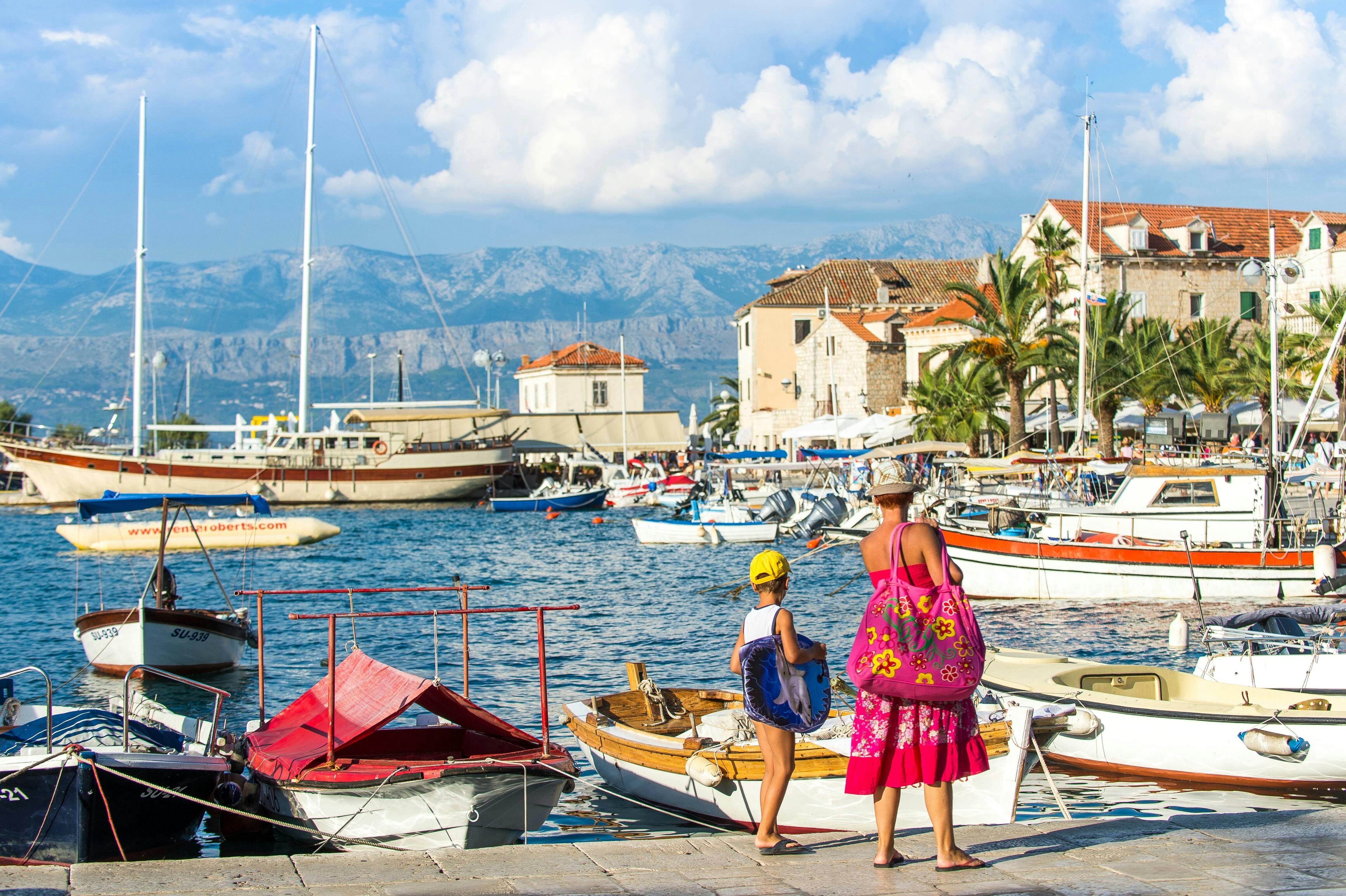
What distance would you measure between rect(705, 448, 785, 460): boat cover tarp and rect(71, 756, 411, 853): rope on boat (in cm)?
4689

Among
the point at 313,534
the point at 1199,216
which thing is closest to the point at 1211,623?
the point at 313,534

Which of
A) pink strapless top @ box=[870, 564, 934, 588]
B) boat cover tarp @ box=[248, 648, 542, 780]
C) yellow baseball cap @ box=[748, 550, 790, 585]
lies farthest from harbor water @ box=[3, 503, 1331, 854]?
pink strapless top @ box=[870, 564, 934, 588]

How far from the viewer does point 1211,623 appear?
14.9 meters

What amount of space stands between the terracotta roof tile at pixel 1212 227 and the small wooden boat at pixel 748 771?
1833 inches

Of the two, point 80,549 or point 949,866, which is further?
point 80,549

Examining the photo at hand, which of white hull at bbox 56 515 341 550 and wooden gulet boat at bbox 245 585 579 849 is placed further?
white hull at bbox 56 515 341 550

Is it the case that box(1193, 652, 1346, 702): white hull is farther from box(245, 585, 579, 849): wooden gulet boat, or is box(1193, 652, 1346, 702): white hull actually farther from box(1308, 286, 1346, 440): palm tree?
box(1308, 286, 1346, 440): palm tree

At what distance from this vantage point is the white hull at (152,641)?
61.2ft

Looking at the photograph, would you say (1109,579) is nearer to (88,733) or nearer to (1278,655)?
(1278,655)

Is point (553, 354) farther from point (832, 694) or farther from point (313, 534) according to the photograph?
point (832, 694)

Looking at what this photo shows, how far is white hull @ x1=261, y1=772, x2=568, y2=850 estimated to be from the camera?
9.20 m

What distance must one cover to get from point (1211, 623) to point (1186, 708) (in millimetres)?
4002

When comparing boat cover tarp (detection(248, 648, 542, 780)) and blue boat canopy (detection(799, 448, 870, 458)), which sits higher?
blue boat canopy (detection(799, 448, 870, 458))

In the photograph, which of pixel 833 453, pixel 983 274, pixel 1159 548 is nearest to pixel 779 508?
pixel 833 453
